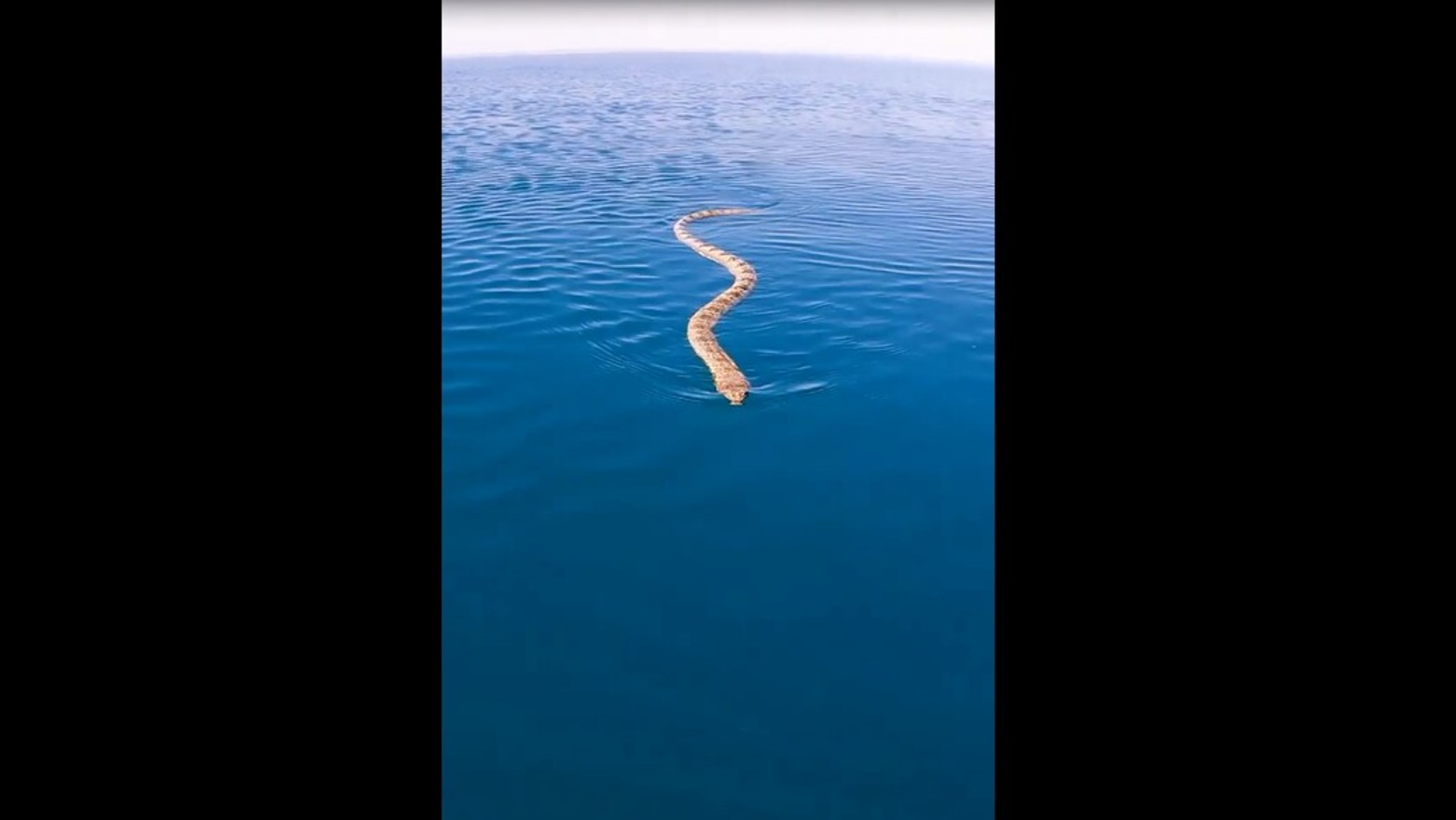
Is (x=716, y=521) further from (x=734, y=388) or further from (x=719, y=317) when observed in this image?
(x=719, y=317)

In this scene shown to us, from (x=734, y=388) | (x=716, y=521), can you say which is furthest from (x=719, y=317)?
(x=716, y=521)

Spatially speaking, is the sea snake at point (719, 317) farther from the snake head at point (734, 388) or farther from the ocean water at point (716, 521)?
the ocean water at point (716, 521)

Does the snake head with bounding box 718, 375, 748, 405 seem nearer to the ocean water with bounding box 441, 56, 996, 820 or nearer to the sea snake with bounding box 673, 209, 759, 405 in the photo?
the sea snake with bounding box 673, 209, 759, 405

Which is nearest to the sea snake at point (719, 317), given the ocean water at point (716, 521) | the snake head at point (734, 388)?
the snake head at point (734, 388)

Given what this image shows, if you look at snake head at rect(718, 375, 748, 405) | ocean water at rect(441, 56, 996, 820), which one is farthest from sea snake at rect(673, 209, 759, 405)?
ocean water at rect(441, 56, 996, 820)
